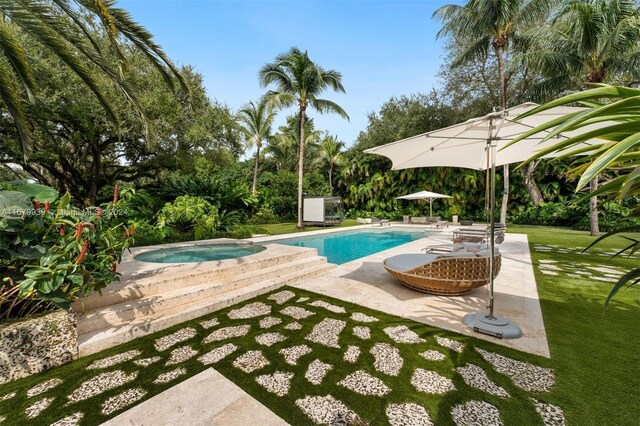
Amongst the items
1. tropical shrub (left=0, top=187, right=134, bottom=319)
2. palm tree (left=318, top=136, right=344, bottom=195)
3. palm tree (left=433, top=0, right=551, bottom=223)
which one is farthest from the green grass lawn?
palm tree (left=318, top=136, right=344, bottom=195)

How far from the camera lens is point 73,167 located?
12859mm

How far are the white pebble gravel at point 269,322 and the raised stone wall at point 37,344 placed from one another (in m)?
1.95

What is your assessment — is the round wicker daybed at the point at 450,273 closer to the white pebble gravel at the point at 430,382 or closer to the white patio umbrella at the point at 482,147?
the white patio umbrella at the point at 482,147

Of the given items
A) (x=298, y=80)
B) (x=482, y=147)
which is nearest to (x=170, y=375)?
(x=482, y=147)

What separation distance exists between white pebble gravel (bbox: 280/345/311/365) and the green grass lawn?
54 mm

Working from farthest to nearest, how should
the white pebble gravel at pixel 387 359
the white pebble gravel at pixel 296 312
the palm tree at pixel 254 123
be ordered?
the palm tree at pixel 254 123
the white pebble gravel at pixel 296 312
the white pebble gravel at pixel 387 359

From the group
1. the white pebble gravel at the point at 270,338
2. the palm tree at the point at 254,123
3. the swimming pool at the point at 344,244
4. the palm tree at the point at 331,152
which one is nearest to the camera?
the white pebble gravel at the point at 270,338

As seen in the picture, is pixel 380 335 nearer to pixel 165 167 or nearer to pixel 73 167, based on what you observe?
pixel 165 167

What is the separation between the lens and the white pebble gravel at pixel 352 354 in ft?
8.73

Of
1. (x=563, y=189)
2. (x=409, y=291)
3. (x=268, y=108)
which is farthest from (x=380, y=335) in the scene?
(x=563, y=189)

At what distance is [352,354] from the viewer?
2.75 metres

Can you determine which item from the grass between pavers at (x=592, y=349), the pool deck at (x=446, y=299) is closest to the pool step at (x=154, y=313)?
the pool deck at (x=446, y=299)

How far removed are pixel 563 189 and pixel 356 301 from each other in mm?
20594

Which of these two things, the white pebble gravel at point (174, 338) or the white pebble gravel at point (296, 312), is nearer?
the white pebble gravel at point (174, 338)
